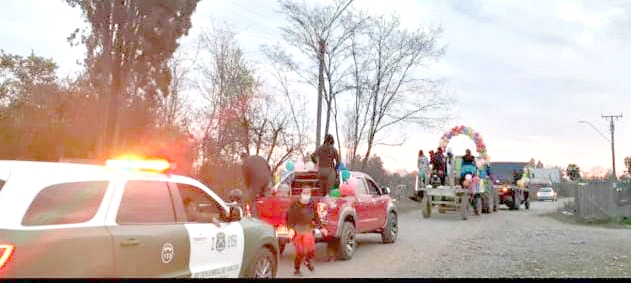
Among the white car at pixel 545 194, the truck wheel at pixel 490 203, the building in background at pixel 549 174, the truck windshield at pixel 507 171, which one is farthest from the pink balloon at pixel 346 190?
the building in background at pixel 549 174

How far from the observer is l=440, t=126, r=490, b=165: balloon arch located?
2605 centimetres

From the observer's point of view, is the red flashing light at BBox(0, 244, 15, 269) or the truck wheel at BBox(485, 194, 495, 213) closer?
the red flashing light at BBox(0, 244, 15, 269)

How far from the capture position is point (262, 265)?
6984 millimetres

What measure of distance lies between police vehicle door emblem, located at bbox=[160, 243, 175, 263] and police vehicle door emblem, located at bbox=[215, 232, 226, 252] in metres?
0.84

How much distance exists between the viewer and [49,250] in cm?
407

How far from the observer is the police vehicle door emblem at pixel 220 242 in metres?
6.12

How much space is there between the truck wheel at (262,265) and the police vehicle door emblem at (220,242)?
54 centimetres

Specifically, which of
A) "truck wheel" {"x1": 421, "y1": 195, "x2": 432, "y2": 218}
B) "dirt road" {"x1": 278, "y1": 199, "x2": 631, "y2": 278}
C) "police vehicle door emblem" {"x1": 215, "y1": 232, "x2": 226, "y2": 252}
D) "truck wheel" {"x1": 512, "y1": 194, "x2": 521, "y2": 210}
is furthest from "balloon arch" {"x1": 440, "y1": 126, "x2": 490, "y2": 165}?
"police vehicle door emblem" {"x1": 215, "y1": 232, "x2": 226, "y2": 252}

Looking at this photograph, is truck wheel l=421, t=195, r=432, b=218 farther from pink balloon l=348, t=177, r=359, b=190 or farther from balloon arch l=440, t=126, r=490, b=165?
pink balloon l=348, t=177, r=359, b=190

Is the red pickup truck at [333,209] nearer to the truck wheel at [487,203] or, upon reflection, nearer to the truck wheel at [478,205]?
the truck wheel at [478,205]

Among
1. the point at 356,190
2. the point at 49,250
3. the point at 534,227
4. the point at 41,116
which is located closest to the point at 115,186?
the point at 49,250

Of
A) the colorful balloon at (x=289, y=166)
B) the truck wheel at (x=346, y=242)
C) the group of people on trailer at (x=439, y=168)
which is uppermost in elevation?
the group of people on trailer at (x=439, y=168)

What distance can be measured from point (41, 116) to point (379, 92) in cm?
1739

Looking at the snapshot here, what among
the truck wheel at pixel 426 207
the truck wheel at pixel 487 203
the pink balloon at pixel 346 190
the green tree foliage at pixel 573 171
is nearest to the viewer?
the pink balloon at pixel 346 190
